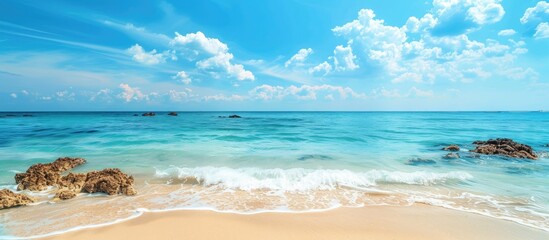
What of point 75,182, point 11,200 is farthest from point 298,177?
point 11,200

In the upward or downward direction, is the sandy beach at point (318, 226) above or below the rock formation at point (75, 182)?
below

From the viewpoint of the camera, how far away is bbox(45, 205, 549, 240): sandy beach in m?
5.13

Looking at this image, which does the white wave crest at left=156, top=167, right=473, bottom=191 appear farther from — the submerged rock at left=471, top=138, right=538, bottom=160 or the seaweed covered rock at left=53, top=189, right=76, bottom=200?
the submerged rock at left=471, top=138, right=538, bottom=160

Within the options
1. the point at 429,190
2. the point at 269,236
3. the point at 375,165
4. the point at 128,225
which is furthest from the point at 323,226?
the point at 375,165

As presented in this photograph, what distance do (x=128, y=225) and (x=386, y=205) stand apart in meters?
6.41

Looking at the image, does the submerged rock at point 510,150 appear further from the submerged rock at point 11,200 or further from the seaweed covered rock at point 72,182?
the submerged rock at point 11,200

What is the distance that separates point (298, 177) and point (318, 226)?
13.7 ft

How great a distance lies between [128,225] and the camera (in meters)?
5.48

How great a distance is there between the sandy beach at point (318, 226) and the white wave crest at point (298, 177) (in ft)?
7.96

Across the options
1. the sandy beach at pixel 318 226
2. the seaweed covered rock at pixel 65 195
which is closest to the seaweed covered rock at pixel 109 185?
the seaweed covered rock at pixel 65 195

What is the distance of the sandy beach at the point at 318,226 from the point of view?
5133 mm

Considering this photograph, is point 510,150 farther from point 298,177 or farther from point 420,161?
point 298,177

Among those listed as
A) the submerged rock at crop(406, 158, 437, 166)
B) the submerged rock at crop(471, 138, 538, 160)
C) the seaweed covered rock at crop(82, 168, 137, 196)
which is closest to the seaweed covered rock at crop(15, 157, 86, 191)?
the seaweed covered rock at crop(82, 168, 137, 196)

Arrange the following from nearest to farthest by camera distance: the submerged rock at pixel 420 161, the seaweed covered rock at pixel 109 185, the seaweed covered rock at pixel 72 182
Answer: the seaweed covered rock at pixel 109 185
the seaweed covered rock at pixel 72 182
the submerged rock at pixel 420 161
